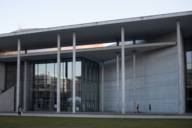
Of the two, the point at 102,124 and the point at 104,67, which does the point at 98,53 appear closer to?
the point at 104,67

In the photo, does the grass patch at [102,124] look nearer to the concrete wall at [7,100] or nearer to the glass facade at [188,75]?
the glass facade at [188,75]

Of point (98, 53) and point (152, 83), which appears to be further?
point (98, 53)

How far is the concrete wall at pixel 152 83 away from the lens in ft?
119

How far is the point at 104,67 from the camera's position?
48.5m

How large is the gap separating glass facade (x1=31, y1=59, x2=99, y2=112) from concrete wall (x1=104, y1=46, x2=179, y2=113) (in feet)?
9.72

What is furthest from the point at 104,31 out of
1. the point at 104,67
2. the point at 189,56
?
the point at 104,67

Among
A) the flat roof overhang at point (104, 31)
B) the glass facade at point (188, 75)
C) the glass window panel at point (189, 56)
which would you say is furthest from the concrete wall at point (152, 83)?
the flat roof overhang at point (104, 31)

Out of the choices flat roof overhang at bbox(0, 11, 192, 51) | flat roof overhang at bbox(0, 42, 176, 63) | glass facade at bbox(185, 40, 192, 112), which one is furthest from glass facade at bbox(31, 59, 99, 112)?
glass facade at bbox(185, 40, 192, 112)

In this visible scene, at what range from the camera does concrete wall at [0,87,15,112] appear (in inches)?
1781

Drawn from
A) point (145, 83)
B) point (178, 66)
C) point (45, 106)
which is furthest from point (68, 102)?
point (178, 66)

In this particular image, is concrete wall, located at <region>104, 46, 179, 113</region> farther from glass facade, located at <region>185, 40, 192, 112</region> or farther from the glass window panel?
the glass window panel

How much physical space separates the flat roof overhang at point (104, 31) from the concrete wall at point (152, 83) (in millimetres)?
2808

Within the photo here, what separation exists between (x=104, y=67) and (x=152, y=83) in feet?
35.0

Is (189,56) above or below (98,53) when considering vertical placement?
below
